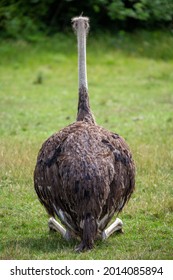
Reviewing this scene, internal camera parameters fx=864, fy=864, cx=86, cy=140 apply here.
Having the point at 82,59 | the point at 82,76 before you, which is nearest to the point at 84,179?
the point at 82,76

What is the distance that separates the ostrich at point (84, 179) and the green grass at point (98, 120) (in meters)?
0.24

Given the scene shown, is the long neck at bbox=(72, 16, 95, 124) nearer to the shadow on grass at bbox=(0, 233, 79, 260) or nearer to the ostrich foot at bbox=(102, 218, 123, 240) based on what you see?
the ostrich foot at bbox=(102, 218, 123, 240)

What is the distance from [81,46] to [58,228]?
6.58 feet

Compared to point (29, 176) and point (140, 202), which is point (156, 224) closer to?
point (140, 202)

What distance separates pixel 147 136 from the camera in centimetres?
1351

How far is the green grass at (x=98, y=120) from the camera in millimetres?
7902

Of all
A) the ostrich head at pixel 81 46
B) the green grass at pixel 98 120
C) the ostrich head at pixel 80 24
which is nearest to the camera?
the green grass at pixel 98 120

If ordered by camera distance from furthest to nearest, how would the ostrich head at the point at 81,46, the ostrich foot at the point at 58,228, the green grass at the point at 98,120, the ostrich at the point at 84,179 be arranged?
1. the ostrich head at the point at 81,46
2. the green grass at the point at 98,120
3. the ostrich foot at the point at 58,228
4. the ostrich at the point at 84,179

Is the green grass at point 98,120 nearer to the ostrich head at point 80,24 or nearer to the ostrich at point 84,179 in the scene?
the ostrich at point 84,179

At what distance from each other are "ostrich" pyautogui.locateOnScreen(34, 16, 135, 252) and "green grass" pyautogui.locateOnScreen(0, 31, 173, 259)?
0.24 meters

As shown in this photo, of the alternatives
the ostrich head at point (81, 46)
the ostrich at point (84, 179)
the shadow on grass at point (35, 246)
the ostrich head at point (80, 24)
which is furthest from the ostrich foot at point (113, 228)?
the ostrich head at point (80, 24)

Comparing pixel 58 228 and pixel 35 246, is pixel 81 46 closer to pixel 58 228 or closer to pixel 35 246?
pixel 58 228

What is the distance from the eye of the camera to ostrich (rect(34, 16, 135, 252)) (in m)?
7.20

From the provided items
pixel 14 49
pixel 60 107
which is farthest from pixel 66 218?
pixel 14 49
